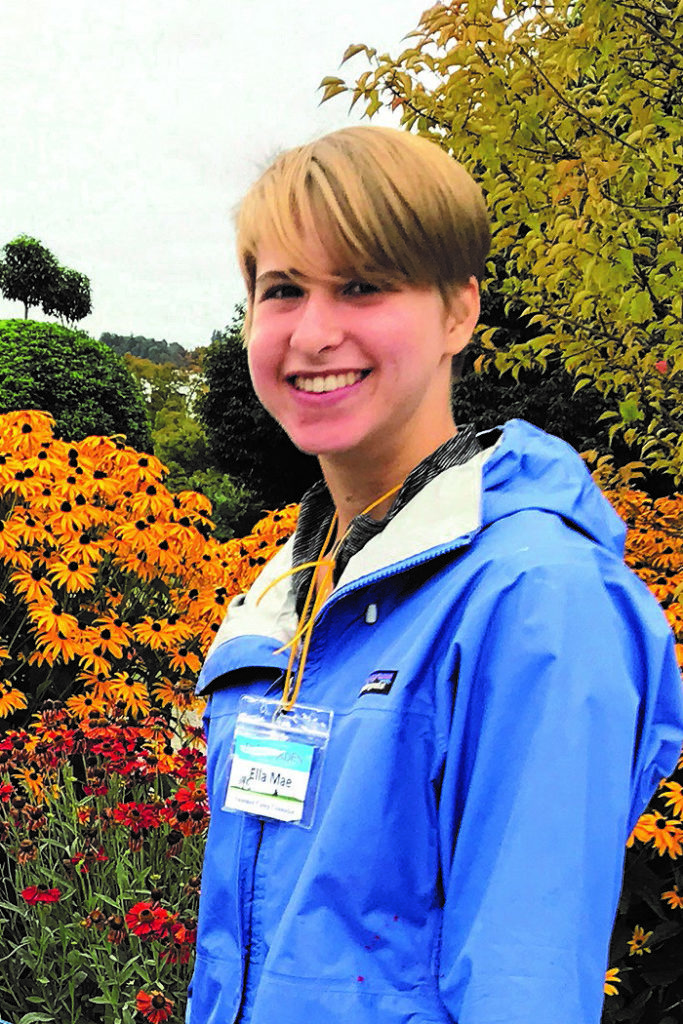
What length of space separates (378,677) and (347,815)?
0.44 ft

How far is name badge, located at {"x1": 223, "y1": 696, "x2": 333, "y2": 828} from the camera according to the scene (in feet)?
3.69

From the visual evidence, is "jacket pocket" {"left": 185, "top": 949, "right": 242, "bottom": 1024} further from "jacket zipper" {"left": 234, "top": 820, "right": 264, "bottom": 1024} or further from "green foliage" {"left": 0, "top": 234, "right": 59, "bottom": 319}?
"green foliage" {"left": 0, "top": 234, "right": 59, "bottom": 319}

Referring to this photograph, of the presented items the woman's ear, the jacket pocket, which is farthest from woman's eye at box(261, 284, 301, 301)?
the jacket pocket

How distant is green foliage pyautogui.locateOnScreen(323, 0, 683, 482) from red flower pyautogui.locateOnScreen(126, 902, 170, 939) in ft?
7.39

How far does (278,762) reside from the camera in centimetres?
116

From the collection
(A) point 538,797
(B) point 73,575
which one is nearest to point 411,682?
(A) point 538,797

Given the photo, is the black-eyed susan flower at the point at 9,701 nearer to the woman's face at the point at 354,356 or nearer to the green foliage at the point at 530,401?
the woman's face at the point at 354,356

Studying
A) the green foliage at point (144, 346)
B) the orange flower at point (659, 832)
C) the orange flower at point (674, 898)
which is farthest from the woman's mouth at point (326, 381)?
the green foliage at point (144, 346)

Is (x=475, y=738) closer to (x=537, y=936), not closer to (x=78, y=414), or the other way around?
(x=537, y=936)

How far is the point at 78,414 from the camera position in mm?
14836

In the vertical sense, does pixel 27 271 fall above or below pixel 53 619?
above

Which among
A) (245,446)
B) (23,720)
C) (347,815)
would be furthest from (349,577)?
(245,446)

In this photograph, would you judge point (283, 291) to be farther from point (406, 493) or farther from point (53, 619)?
point (53, 619)

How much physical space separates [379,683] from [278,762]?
18 cm
